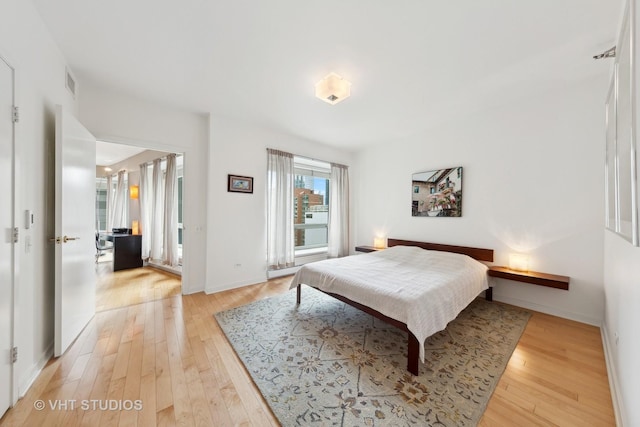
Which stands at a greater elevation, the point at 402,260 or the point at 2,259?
the point at 2,259

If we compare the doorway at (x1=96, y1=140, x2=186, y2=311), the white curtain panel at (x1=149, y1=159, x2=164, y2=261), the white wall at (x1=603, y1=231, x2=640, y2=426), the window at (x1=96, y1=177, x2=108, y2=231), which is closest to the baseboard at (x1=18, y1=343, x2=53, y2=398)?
the doorway at (x1=96, y1=140, x2=186, y2=311)

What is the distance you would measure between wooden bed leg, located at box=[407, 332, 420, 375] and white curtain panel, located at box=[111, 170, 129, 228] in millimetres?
7002

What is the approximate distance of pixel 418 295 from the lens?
196 centimetres

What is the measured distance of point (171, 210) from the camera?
450cm

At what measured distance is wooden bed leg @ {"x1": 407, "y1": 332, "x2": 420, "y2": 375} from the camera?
1722 millimetres

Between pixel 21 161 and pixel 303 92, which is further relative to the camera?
pixel 303 92

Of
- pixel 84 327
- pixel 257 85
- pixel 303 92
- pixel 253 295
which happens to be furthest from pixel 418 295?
pixel 84 327

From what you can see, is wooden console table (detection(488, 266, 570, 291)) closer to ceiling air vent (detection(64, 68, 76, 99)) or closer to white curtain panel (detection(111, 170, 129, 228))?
ceiling air vent (detection(64, 68, 76, 99))

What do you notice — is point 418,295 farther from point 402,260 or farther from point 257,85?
point 257,85

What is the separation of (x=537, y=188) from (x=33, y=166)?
16.1 ft

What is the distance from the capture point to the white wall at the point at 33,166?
1455mm

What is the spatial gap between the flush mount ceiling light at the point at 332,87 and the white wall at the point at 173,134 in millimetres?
1997

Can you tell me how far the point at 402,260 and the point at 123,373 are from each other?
10.3 feet

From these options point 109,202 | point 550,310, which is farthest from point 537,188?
point 109,202
